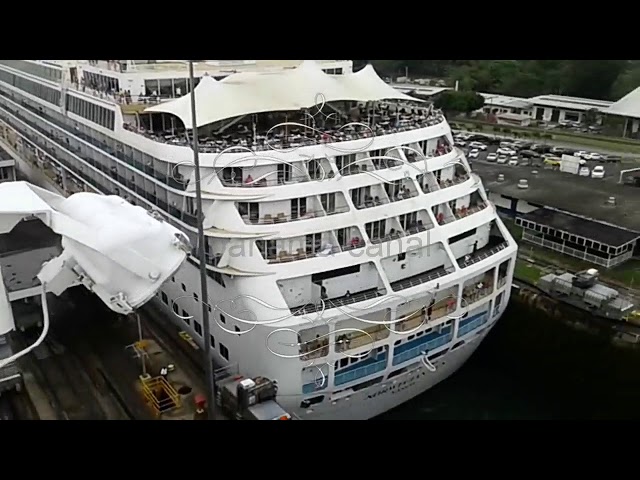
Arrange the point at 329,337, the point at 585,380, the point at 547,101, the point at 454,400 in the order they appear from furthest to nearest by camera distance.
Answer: the point at 547,101 < the point at 585,380 < the point at 454,400 < the point at 329,337

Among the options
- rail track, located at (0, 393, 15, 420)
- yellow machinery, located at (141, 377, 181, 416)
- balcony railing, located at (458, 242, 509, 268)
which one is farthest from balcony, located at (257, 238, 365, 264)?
rail track, located at (0, 393, 15, 420)

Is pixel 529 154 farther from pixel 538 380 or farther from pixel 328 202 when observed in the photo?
pixel 328 202

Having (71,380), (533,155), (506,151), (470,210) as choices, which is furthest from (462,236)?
(506,151)

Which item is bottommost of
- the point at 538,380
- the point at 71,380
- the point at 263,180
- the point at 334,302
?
the point at 538,380

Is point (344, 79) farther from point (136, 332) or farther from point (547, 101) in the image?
point (547, 101)

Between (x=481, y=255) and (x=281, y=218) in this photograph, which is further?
(x=481, y=255)

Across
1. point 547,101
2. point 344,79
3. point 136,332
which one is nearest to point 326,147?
point 344,79

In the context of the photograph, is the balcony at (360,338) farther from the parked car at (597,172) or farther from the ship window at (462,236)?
the parked car at (597,172)
